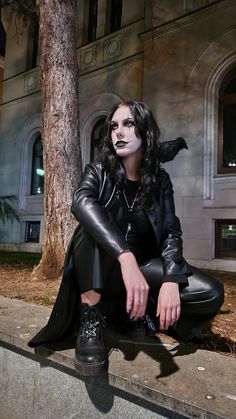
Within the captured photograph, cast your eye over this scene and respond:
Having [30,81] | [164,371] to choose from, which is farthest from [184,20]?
[164,371]

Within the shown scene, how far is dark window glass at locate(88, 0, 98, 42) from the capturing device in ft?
41.3

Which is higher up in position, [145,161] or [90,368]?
[145,161]

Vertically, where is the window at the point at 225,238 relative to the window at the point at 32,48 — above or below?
below

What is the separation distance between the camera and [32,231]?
1327 centimetres

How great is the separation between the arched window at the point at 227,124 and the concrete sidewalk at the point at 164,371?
7.21m

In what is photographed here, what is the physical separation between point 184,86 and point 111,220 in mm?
8063

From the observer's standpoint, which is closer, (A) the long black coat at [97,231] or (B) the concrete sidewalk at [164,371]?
(B) the concrete sidewalk at [164,371]

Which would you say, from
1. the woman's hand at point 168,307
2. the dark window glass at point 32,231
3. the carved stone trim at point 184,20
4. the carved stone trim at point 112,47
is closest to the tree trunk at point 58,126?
the woman's hand at point 168,307

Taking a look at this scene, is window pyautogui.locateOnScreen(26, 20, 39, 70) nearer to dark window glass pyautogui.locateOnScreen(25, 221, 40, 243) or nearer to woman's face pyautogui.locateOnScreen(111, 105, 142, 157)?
dark window glass pyautogui.locateOnScreen(25, 221, 40, 243)

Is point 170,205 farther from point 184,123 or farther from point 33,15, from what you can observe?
point 33,15

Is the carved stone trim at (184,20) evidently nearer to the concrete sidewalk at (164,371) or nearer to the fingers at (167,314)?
the concrete sidewalk at (164,371)

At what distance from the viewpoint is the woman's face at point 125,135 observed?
2.07m

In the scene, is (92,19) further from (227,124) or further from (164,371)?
(164,371)

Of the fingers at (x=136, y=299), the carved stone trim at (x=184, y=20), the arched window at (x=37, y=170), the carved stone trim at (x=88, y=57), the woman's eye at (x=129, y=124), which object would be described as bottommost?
the fingers at (x=136, y=299)
